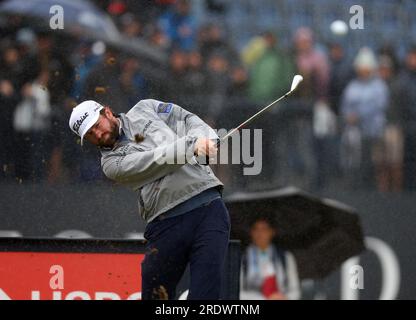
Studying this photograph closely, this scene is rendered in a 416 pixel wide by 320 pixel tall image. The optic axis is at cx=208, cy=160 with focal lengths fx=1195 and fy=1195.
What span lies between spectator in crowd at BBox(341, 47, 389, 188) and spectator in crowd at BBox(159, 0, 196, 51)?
121 centimetres

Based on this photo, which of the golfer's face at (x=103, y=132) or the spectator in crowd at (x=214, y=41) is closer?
the golfer's face at (x=103, y=132)

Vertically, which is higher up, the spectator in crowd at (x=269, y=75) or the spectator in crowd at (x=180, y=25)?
the spectator in crowd at (x=180, y=25)

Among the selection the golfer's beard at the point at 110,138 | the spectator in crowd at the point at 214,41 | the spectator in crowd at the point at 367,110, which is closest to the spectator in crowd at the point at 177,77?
the spectator in crowd at the point at 214,41

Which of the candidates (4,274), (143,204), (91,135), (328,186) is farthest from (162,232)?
(328,186)

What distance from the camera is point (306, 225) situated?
8922mm

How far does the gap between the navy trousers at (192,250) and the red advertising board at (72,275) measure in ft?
2.83

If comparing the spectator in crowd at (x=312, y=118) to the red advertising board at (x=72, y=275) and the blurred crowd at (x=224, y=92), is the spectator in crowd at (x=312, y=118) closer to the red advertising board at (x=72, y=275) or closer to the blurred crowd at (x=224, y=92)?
the blurred crowd at (x=224, y=92)

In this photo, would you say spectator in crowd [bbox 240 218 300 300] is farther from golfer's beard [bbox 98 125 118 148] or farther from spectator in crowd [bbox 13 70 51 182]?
golfer's beard [bbox 98 125 118 148]

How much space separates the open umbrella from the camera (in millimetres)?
8727

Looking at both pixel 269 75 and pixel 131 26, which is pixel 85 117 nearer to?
pixel 131 26

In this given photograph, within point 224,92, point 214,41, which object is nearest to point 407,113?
point 224,92

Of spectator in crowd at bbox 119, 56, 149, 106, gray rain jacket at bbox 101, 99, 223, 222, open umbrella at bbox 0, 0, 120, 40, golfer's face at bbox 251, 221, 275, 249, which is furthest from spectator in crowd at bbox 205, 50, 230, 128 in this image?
gray rain jacket at bbox 101, 99, 223, 222

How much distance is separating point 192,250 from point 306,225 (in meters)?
2.61

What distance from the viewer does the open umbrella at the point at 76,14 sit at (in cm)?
873
